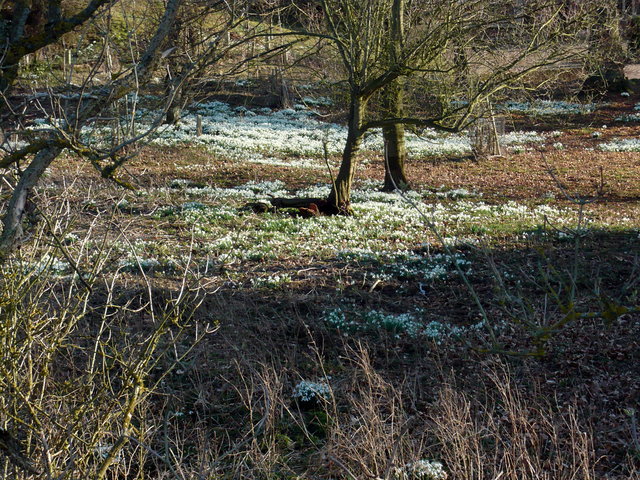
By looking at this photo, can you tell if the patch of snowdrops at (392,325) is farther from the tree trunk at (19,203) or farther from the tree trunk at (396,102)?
the tree trunk at (19,203)

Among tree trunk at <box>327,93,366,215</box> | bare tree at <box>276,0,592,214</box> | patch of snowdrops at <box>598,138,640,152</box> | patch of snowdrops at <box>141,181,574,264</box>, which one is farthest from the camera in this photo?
patch of snowdrops at <box>598,138,640,152</box>

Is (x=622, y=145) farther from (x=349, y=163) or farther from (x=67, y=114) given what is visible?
(x=67, y=114)

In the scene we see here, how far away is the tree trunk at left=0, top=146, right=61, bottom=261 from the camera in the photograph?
4625 mm

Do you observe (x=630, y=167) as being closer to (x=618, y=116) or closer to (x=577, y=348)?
(x=618, y=116)

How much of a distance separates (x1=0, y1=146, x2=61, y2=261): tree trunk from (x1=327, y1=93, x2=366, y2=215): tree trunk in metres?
11.7

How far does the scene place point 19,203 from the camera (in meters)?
4.65

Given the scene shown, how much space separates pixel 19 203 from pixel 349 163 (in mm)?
12230

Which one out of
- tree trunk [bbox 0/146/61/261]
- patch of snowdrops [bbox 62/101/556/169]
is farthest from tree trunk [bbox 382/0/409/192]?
tree trunk [bbox 0/146/61/261]

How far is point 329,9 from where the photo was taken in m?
15.4

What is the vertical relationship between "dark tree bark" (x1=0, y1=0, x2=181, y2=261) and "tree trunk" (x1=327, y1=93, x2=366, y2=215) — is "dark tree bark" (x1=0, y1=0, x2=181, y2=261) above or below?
above

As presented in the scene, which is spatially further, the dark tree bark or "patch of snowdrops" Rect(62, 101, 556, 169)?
"patch of snowdrops" Rect(62, 101, 556, 169)

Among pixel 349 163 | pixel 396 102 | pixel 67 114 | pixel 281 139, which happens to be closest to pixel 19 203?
pixel 67 114

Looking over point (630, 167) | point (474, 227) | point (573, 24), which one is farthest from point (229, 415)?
point (630, 167)

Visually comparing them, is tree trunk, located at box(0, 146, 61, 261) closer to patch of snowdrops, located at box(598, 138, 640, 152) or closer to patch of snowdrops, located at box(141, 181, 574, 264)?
patch of snowdrops, located at box(141, 181, 574, 264)
